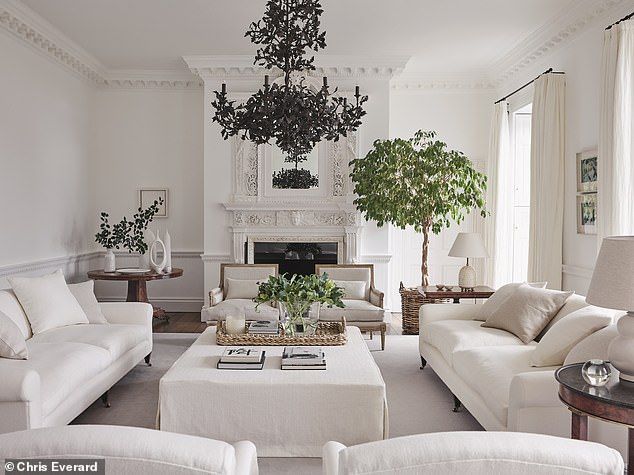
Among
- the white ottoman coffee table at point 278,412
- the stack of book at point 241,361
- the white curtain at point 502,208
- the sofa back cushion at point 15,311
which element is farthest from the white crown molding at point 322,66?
the white ottoman coffee table at point 278,412

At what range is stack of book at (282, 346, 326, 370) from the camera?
12.1 ft

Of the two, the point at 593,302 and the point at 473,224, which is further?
the point at 473,224

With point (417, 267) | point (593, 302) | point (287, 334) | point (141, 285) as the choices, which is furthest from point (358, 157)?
point (593, 302)

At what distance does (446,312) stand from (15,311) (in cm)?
322

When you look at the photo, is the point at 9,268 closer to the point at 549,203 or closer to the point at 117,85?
the point at 117,85

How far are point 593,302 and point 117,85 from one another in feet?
22.9

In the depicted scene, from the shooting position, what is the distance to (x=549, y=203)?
594 cm

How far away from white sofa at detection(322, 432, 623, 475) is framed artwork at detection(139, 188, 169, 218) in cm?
702

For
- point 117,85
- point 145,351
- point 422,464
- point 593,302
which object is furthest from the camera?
point 117,85

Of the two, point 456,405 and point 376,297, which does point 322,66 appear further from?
point 456,405

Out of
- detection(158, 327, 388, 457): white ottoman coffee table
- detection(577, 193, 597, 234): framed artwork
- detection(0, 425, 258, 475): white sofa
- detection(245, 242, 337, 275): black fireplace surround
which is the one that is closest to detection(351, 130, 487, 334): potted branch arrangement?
detection(245, 242, 337, 275): black fireplace surround

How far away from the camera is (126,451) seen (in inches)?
56.7

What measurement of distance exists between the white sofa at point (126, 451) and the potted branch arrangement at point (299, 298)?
9.49 feet

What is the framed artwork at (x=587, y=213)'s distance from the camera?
5262mm
